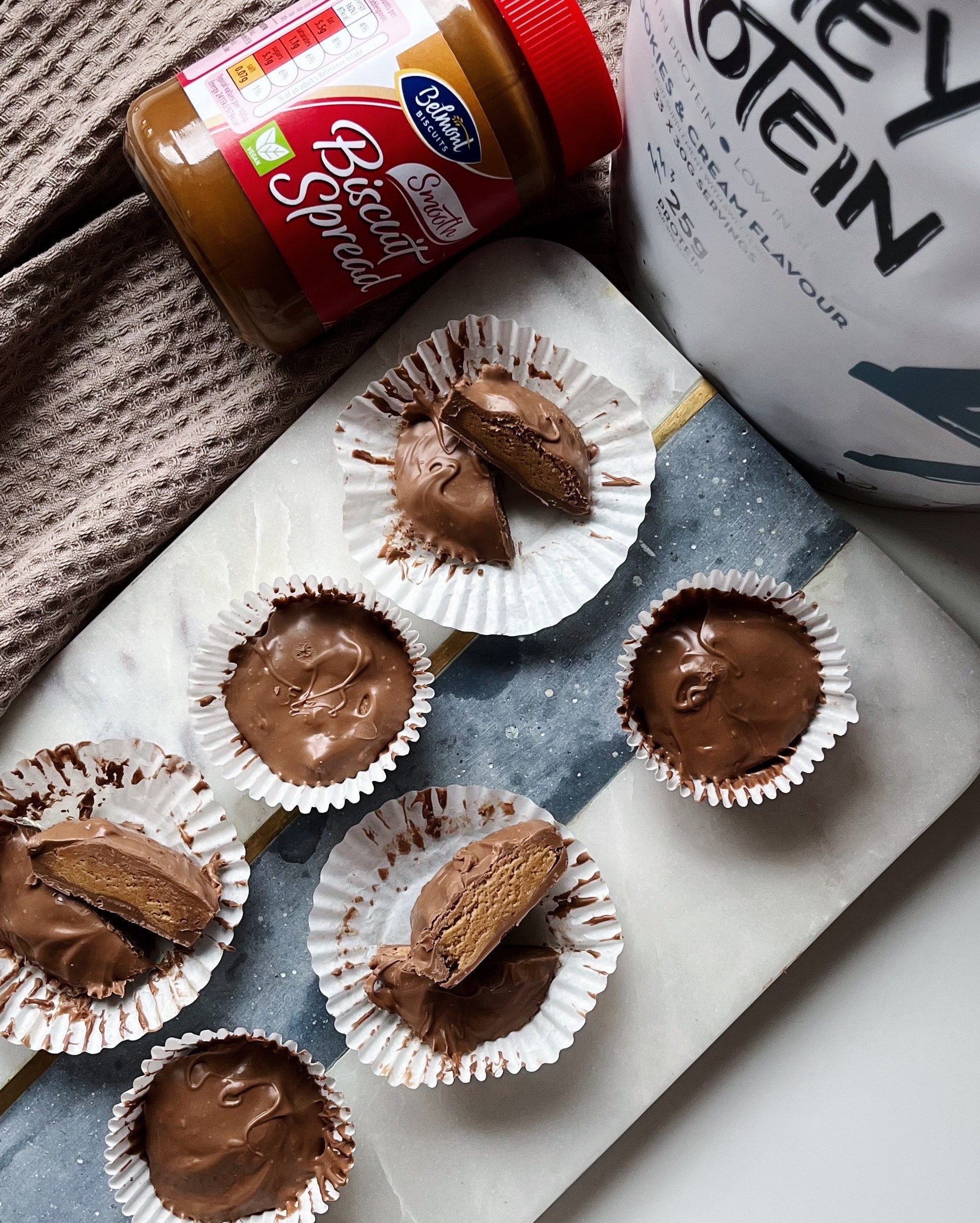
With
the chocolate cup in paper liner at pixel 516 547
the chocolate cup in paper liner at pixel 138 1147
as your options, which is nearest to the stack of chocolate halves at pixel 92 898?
the chocolate cup in paper liner at pixel 138 1147

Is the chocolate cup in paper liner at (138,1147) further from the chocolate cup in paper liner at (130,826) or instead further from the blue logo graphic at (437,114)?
the blue logo graphic at (437,114)

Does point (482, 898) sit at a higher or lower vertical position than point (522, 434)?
lower

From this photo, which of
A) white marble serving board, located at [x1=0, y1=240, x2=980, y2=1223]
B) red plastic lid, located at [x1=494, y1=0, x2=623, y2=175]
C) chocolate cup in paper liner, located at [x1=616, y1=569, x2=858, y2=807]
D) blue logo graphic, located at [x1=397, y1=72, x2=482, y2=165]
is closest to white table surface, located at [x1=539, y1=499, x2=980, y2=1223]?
white marble serving board, located at [x1=0, y1=240, x2=980, y2=1223]

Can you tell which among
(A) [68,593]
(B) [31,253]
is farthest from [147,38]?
(A) [68,593]

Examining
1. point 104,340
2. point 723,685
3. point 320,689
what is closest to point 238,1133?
point 320,689

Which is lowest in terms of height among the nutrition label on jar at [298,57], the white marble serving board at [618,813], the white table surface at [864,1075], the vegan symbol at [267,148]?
the white table surface at [864,1075]

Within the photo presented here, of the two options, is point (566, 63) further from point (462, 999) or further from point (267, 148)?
point (462, 999)

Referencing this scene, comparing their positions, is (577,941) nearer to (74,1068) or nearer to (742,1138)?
(742,1138)
